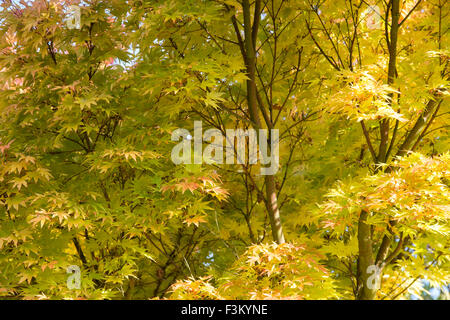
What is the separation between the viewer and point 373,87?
93.1 inches

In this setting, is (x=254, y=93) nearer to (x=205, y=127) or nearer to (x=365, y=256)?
(x=205, y=127)

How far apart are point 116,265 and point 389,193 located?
1682mm

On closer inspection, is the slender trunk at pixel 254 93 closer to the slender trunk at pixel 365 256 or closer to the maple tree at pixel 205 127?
the maple tree at pixel 205 127

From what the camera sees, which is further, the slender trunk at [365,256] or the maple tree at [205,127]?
the slender trunk at [365,256]

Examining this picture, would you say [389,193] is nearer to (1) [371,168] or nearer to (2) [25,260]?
(1) [371,168]

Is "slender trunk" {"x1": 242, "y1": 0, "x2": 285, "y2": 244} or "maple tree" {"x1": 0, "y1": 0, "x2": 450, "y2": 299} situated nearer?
"maple tree" {"x1": 0, "y1": 0, "x2": 450, "y2": 299}

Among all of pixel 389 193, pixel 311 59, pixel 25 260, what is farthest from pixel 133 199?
pixel 311 59

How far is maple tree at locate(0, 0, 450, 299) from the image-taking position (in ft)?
7.87

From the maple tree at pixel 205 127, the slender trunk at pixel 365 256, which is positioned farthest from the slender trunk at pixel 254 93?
the slender trunk at pixel 365 256

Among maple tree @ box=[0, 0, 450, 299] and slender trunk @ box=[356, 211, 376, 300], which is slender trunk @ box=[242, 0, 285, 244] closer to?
maple tree @ box=[0, 0, 450, 299]

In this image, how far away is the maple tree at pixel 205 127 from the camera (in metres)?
2.40

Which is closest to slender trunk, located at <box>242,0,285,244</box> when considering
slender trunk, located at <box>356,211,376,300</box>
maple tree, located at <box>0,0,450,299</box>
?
maple tree, located at <box>0,0,450,299</box>

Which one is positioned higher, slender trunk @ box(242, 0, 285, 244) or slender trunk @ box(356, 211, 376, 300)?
slender trunk @ box(242, 0, 285, 244)
